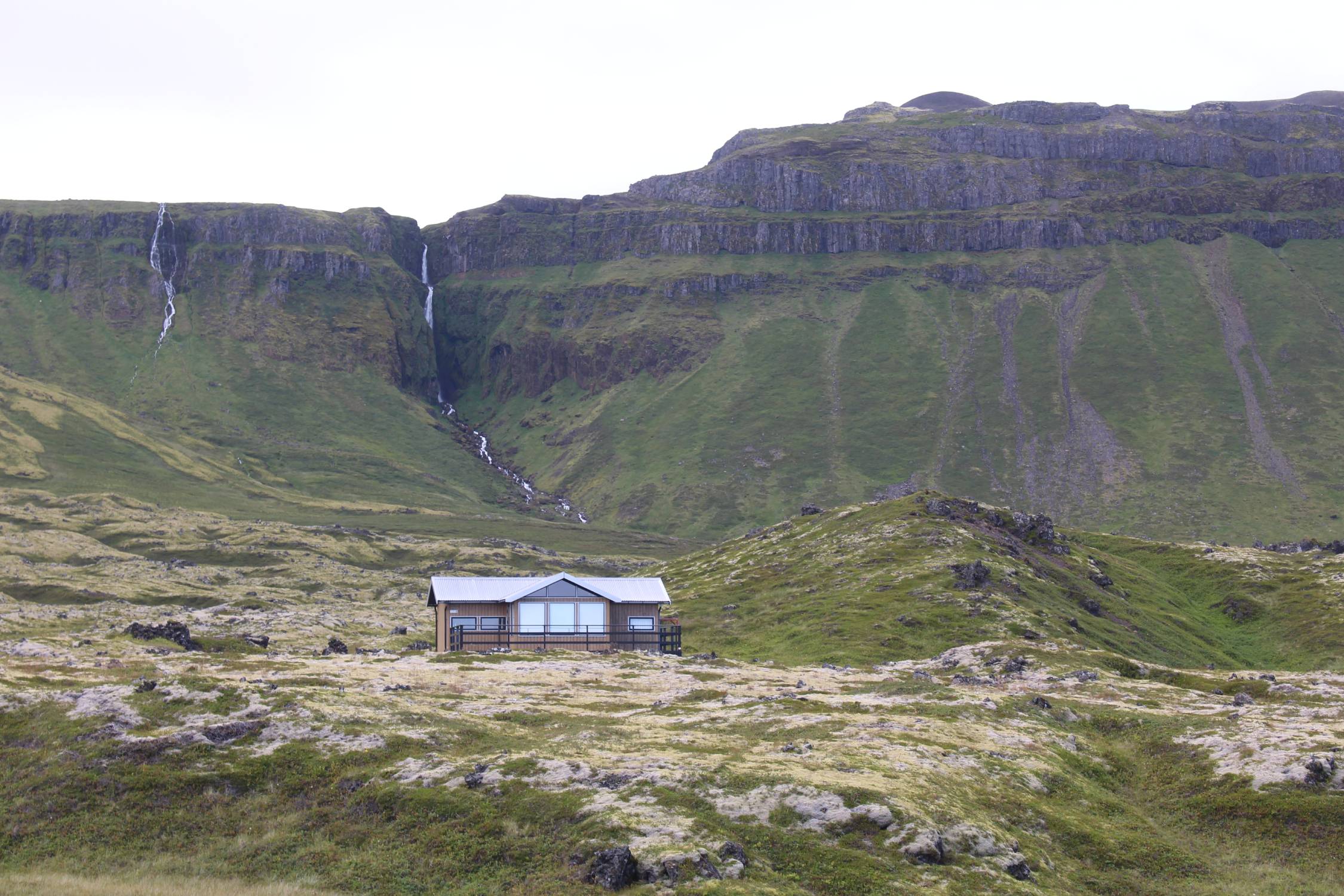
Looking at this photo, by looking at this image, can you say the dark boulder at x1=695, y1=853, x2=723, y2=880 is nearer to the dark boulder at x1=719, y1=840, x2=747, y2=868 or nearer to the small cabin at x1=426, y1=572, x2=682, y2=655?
the dark boulder at x1=719, y1=840, x2=747, y2=868

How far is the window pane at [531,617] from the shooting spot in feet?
353

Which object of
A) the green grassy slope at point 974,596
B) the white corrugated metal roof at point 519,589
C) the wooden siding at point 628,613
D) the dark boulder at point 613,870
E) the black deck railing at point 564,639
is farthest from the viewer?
the green grassy slope at point 974,596

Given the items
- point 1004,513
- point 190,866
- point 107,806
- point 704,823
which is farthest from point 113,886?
point 1004,513

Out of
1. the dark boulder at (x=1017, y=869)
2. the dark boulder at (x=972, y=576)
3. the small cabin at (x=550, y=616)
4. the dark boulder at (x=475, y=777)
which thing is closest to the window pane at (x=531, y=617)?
the small cabin at (x=550, y=616)

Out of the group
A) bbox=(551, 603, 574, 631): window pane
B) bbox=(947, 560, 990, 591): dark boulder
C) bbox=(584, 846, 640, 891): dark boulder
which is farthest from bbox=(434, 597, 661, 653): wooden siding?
bbox=(584, 846, 640, 891): dark boulder

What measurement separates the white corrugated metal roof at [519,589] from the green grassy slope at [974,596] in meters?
12.5

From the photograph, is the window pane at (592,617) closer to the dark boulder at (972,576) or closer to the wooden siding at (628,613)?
the wooden siding at (628,613)

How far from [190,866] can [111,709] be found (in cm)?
1569

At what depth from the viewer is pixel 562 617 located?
356 feet

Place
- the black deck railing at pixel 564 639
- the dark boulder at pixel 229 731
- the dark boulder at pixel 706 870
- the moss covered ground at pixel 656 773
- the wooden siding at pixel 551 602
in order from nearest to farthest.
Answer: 1. the dark boulder at pixel 706 870
2. the moss covered ground at pixel 656 773
3. the dark boulder at pixel 229 731
4. the black deck railing at pixel 564 639
5. the wooden siding at pixel 551 602

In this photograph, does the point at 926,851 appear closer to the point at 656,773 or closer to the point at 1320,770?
the point at 656,773

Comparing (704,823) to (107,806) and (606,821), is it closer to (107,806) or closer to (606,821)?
(606,821)

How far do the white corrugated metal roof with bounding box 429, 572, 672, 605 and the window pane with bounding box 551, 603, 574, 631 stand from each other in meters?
2.25

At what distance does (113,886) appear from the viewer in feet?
136
